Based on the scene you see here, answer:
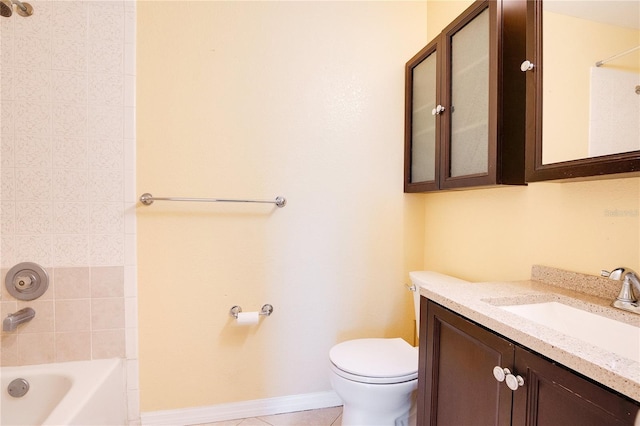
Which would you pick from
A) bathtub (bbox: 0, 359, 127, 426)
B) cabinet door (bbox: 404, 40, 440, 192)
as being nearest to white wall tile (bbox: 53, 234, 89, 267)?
bathtub (bbox: 0, 359, 127, 426)

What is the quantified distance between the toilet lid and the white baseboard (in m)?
0.52

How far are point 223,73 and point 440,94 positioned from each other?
1103 millimetres

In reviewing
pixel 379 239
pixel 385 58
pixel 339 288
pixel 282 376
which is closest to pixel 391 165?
pixel 379 239

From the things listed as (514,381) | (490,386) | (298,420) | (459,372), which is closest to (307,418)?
(298,420)

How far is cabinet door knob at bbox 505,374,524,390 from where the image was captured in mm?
→ 725

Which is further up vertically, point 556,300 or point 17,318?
point 556,300

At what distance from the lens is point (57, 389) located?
4.67 ft

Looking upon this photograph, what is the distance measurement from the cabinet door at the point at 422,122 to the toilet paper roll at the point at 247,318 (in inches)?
43.5

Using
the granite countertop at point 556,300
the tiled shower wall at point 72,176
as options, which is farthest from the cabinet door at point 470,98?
the tiled shower wall at point 72,176

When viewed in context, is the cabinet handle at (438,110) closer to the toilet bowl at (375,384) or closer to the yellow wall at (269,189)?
the yellow wall at (269,189)

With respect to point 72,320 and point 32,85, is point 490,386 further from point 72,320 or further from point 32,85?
point 32,85

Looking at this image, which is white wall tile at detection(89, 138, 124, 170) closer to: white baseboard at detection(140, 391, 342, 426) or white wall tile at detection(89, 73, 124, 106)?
white wall tile at detection(89, 73, 124, 106)

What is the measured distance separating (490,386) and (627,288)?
486 millimetres

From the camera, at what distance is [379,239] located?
73.7 inches
